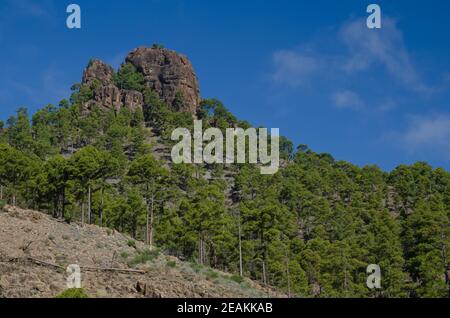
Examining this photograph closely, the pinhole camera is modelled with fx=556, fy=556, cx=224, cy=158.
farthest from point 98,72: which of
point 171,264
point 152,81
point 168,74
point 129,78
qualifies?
point 171,264

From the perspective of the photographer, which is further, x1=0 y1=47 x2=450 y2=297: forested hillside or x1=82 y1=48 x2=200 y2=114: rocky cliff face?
x1=82 y1=48 x2=200 y2=114: rocky cliff face

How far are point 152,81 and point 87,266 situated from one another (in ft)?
379

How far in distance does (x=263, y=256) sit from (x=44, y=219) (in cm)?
1716

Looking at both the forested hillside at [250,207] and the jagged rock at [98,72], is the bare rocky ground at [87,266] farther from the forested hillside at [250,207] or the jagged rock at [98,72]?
the jagged rock at [98,72]

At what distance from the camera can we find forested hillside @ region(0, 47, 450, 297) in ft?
148

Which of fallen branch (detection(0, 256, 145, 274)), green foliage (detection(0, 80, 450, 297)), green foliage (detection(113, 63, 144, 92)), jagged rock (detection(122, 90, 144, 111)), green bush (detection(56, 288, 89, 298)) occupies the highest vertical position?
green foliage (detection(113, 63, 144, 92))

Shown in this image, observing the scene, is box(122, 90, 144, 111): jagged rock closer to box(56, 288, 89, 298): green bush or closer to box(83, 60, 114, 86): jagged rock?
box(83, 60, 114, 86): jagged rock

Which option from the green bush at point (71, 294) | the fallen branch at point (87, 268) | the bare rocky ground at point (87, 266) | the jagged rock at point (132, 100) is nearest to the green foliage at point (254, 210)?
the bare rocky ground at point (87, 266)

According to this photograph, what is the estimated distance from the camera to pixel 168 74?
14075cm

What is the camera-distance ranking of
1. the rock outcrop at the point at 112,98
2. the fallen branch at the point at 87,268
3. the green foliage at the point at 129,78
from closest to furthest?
1. the fallen branch at the point at 87,268
2. the rock outcrop at the point at 112,98
3. the green foliage at the point at 129,78

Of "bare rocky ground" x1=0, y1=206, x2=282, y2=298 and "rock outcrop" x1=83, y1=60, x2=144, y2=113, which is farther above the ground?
"rock outcrop" x1=83, y1=60, x2=144, y2=113

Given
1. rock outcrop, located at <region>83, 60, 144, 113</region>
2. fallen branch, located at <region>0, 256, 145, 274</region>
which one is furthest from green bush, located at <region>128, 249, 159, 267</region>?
rock outcrop, located at <region>83, 60, 144, 113</region>

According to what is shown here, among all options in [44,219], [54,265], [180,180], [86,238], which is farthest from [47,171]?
[180,180]

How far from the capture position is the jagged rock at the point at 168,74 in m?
135
